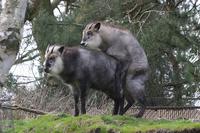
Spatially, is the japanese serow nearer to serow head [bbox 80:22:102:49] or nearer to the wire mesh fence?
serow head [bbox 80:22:102:49]

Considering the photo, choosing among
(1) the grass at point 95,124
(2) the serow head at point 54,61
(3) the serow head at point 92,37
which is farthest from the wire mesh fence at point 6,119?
(3) the serow head at point 92,37

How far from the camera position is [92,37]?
843 centimetres

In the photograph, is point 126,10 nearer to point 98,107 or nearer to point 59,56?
point 98,107

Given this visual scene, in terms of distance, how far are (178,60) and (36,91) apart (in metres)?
3.51

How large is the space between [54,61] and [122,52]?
1022mm

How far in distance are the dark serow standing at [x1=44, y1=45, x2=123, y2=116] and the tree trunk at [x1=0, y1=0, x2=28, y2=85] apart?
52.8 inches

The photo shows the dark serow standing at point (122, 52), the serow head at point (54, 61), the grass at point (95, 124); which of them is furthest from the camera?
the dark serow standing at point (122, 52)

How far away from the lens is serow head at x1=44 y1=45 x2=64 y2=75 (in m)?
8.01

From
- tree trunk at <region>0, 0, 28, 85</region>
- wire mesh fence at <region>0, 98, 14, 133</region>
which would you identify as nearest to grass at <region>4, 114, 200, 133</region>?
wire mesh fence at <region>0, 98, 14, 133</region>

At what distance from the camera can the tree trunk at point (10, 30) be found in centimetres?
666

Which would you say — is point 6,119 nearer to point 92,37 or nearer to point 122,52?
point 92,37

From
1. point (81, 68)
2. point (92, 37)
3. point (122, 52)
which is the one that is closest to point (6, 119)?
point (81, 68)

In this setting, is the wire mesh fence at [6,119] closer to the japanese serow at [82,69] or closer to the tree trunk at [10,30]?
the tree trunk at [10,30]

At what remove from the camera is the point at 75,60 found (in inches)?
322
